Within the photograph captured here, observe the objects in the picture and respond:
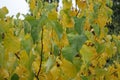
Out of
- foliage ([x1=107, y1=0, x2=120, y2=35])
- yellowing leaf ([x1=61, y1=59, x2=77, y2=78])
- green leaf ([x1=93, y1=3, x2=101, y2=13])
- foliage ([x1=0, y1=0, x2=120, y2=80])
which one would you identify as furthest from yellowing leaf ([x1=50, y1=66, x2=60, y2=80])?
foliage ([x1=107, y1=0, x2=120, y2=35])

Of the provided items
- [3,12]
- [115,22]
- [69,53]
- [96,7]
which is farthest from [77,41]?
[115,22]

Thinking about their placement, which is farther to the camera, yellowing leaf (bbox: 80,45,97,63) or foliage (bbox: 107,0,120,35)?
foliage (bbox: 107,0,120,35)

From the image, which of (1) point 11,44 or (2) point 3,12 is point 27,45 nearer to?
(1) point 11,44

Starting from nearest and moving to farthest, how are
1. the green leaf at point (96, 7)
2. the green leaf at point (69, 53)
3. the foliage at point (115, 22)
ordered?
the green leaf at point (69, 53) < the green leaf at point (96, 7) < the foliage at point (115, 22)

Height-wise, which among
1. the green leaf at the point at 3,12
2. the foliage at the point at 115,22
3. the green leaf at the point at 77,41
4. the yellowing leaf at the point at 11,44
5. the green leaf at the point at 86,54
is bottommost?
the foliage at the point at 115,22

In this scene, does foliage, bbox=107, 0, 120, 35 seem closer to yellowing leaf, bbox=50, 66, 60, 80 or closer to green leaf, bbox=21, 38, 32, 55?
yellowing leaf, bbox=50, 66, 60, 80

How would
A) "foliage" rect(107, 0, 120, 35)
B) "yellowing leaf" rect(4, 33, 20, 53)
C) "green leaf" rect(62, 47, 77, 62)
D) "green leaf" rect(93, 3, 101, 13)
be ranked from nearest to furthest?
"green leaf" rect(62, 47, 77, 62)
"yellowing leaf" rect(4, 33, 20, 53)
"green leaf" rect(93, 3, 101, 13)
"foliage" rect(107, 0, 120, 35)

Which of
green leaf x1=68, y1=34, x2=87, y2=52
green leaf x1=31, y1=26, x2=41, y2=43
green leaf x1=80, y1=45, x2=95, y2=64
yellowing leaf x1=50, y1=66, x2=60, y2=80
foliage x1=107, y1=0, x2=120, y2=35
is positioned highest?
green leaf x1=31, y1=26, x2=41, y2=43

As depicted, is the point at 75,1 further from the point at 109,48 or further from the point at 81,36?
the point at 81,36


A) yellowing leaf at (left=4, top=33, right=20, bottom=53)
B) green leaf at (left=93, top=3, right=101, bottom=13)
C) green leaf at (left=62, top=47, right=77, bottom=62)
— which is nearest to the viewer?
green leaf at (left=62, top=47, right=77, bottom=62)

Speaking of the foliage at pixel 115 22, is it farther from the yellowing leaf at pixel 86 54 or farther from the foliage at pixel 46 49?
the yellowing leaf at pixel 86 54

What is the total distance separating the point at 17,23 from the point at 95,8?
0.45 metres

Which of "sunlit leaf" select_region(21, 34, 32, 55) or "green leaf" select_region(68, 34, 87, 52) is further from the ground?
"green leaf" select_region(68, 34, 87, 52)

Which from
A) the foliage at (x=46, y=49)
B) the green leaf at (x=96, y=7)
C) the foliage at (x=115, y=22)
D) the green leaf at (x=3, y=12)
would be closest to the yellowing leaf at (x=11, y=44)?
the foliage at (x=46, y=49)
